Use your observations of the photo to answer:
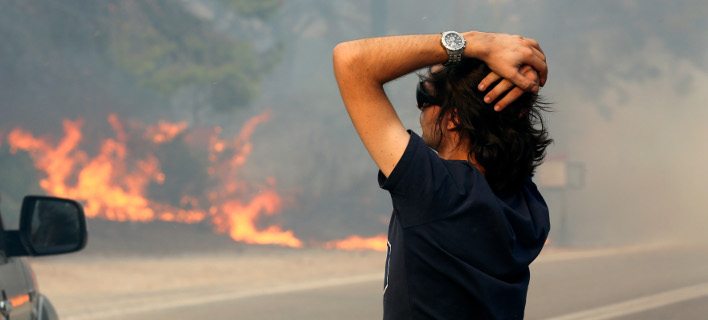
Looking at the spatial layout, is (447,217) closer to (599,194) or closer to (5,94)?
(599,194)

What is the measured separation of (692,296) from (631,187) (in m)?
0.91

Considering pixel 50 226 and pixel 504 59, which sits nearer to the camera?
pixel 504 59

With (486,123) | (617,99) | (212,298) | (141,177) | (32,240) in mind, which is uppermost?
(141,177)

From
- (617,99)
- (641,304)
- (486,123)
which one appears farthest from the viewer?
(617,99)

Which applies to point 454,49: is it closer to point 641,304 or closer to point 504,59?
point 504,59

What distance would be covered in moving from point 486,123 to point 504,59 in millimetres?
141

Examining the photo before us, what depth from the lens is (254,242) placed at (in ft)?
30.6

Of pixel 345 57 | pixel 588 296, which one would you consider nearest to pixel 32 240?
pixel 345 57

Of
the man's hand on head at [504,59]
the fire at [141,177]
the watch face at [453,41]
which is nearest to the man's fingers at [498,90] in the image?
the man's hand on head at [504,59]

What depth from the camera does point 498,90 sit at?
1.43 meters

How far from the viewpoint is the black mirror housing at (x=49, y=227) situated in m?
2.00

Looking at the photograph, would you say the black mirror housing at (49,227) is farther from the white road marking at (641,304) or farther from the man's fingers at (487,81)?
the white road marking at (641,304)

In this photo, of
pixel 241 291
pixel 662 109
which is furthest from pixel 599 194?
pixel 241 291

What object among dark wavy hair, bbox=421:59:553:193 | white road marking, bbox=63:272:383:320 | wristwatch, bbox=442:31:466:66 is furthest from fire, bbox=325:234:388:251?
wristwatch, bbox=442:31:466:66
